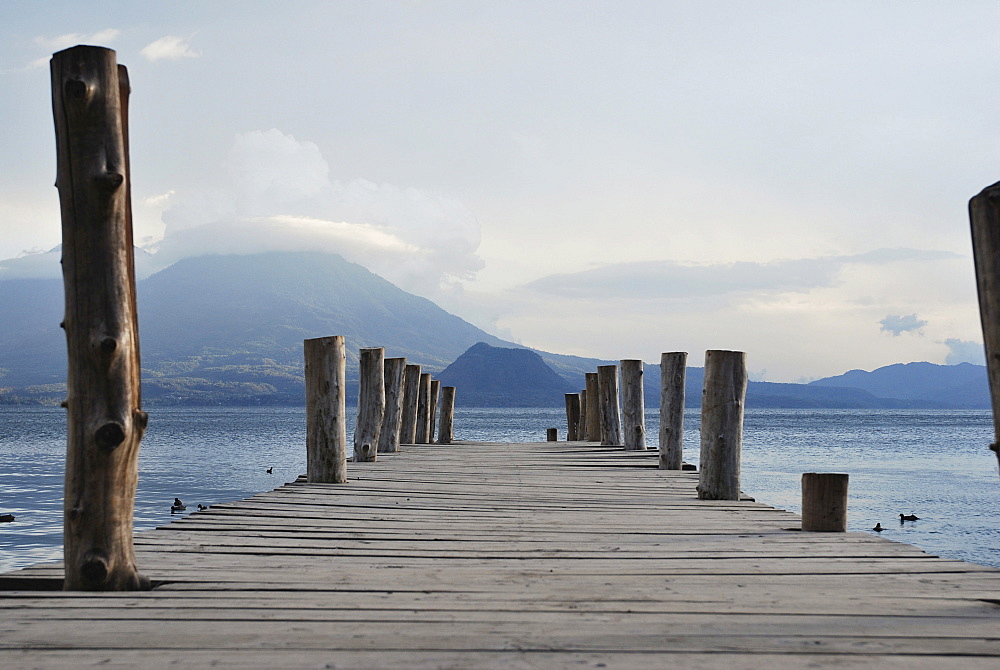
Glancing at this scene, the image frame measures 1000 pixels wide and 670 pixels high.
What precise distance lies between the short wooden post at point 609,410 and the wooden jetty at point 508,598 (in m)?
8.22

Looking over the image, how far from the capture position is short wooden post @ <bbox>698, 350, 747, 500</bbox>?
715 cm

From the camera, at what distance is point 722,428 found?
7133 millimetres

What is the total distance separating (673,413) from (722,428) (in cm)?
281

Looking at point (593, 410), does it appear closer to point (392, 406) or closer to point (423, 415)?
point (423, 415)

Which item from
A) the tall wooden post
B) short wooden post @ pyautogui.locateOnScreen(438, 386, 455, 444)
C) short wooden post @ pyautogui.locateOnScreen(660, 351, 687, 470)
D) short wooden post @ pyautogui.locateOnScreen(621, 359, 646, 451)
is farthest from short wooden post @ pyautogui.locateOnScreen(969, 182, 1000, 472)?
short wooden post @ pyautogui.locateOnScreen(438, 386, 455, 444)

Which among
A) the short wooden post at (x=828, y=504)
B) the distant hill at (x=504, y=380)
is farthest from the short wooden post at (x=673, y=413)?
the distant hill at (x=504, y=380)

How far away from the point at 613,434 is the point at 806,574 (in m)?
10.6

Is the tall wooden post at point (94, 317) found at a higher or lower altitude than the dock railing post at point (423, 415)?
higher

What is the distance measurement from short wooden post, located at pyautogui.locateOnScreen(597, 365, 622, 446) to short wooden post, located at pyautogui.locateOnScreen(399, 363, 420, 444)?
319cm

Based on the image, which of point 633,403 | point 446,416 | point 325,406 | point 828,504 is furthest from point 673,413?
point 446,416

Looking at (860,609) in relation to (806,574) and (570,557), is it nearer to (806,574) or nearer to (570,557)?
(806,574)

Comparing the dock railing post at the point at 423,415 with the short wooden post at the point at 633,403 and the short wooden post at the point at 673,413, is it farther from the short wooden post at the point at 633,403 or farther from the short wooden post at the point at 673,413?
the short wooden post at the point at 673,413

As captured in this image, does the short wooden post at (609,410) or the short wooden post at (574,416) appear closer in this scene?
the short wooden post at (609,410)

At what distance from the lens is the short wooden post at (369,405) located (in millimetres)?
10672
